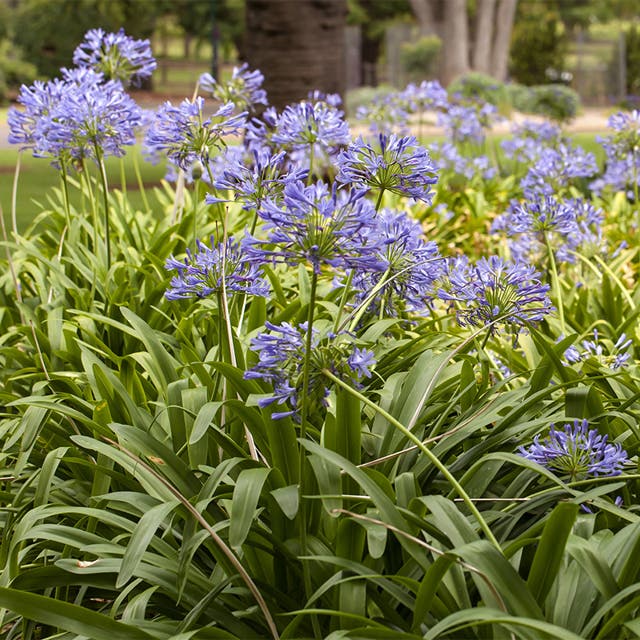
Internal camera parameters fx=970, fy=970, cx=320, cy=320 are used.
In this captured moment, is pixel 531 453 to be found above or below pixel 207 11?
below

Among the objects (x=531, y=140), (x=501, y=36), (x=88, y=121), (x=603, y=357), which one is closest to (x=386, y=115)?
(x=531, y=140)

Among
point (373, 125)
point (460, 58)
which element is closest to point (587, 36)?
point (460, 58)

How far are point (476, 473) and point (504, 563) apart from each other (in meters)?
0.51

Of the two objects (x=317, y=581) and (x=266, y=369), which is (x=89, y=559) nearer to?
(x=317, y=581)

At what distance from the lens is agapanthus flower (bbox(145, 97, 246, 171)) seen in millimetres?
2289

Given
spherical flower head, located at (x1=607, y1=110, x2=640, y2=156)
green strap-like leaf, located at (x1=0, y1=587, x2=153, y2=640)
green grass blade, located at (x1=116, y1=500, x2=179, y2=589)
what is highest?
spherical flower head, located at (x1=607, y1=110, x2=640, y2=156)

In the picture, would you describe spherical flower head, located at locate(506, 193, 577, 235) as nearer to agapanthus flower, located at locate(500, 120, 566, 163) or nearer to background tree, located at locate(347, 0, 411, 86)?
agapanthus flower, located at locate(500, 120, 566, 163)

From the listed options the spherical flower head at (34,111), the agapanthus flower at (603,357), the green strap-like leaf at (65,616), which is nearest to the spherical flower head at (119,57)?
the spherical flower head at (34,111)

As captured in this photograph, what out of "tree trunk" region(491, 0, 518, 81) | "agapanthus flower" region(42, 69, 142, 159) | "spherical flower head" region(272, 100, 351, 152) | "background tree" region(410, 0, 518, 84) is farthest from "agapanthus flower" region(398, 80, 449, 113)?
"tree trunk" region(491, 0, 518, 81)

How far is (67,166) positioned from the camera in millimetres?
3295

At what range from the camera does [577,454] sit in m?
2.06

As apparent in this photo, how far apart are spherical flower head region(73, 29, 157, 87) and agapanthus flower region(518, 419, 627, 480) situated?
2.17m

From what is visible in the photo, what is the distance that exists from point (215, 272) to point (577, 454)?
2.83 ft

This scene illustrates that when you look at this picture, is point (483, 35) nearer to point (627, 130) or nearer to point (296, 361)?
point (627, 130)
